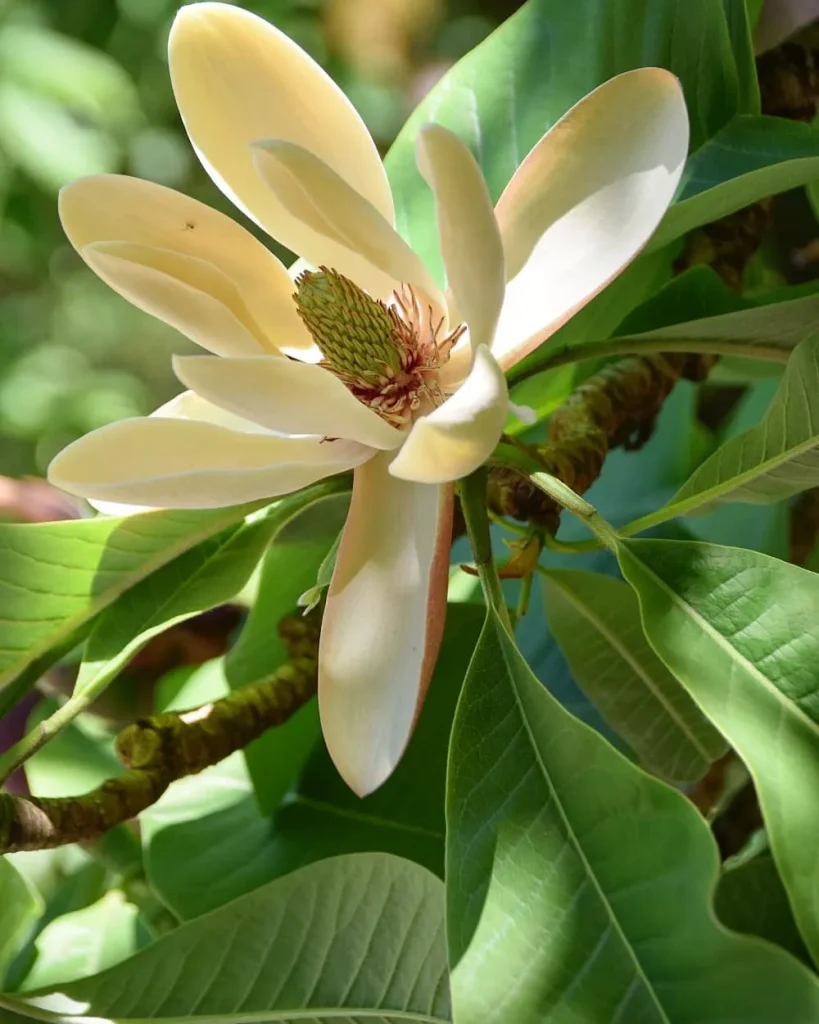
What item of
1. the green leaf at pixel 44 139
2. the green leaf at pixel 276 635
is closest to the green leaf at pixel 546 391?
the green leaf at pixel 276 635

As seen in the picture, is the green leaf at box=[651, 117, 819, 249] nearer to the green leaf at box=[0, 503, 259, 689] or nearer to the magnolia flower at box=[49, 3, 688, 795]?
the magnolia flower at box=[49, 3, 688, 795]

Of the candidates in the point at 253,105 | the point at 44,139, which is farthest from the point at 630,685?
the point at 44,139

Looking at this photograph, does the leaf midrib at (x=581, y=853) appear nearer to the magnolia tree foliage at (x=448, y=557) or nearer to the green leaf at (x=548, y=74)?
the magnolia tree foliage at (x=448, y=557)

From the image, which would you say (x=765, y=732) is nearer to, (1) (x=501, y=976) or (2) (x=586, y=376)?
(1) (x=501, y=976)

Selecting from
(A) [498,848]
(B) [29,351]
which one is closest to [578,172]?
(A) [498,848]

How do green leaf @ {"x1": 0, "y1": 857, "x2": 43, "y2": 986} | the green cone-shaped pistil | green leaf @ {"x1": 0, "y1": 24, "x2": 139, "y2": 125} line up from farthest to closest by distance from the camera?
green leaf @ {"x1": 0, "y1": 24, "x2": 139, "y2": 125}
green leaf @ {"x1": 0, "y1": 857, "x2": 43, "y2": 986}
the green cone-shaped pistil

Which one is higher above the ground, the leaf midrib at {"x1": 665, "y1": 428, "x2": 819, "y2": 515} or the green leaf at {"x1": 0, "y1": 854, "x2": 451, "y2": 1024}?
the leaf midrib at {"x1": 665, "y1": 428, "x2": 819, "y2": 515}

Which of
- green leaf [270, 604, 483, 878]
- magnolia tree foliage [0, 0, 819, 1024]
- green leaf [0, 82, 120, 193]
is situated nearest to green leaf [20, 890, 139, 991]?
magnolia tree foliage [0, 0, 819, 1024]
